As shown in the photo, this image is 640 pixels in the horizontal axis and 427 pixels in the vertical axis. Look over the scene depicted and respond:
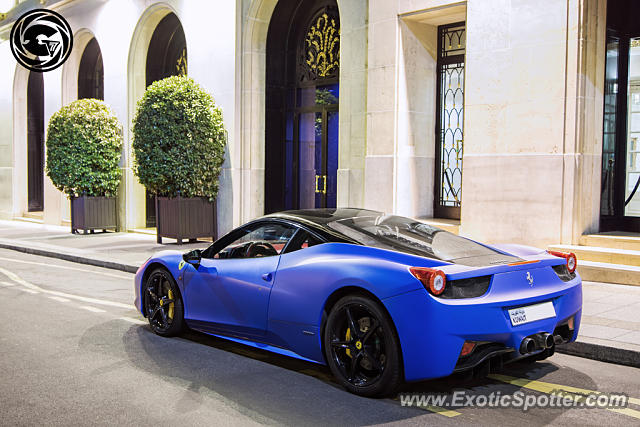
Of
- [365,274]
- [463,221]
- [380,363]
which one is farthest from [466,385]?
[463,221]

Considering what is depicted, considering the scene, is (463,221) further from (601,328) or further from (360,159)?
(601,328)

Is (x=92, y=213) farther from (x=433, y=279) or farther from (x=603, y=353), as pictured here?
(x=433, y=279)

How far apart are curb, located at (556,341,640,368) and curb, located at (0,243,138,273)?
301 inches

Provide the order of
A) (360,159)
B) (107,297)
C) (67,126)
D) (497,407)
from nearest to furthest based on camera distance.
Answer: (497,407), (107,297), (360,159), (67,126)

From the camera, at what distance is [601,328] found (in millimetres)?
6574

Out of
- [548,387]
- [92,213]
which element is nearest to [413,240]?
[548,387]

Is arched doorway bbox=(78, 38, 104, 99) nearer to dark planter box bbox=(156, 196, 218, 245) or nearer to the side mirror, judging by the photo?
dark planter box bbox=(156, 196, 218, 245)

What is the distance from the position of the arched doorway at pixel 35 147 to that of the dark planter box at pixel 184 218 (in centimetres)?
1339

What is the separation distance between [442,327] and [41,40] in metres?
24.5

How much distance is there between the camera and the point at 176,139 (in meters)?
14.8

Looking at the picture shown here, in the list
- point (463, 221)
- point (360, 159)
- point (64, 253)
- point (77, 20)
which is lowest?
point (64, 253)

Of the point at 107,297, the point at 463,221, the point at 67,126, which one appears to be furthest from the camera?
the point at 67,126

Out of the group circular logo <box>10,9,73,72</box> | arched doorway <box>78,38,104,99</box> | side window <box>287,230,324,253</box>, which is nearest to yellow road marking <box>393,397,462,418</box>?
side window <box>287,230,324,253</box>

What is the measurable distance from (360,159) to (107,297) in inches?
232
